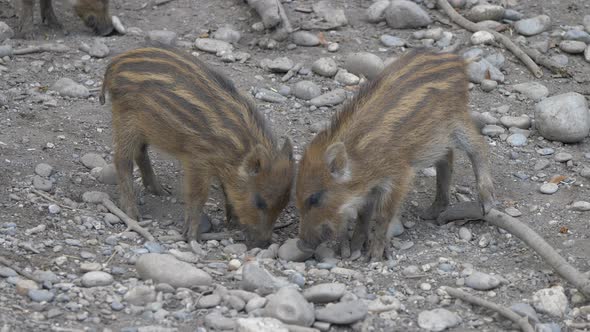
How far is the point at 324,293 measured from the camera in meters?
5.65

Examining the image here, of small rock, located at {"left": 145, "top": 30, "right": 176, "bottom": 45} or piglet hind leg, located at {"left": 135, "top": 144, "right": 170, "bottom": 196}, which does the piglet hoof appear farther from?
small rock, located at {"left": 145, "top": 30, "right": 176, "bottom": 45}

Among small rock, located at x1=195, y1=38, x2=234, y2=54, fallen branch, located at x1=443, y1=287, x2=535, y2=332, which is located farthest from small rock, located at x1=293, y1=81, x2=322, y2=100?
fallen branch, located at x1=443, y1=287, x2=535, y2=332

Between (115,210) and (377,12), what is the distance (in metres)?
3.94

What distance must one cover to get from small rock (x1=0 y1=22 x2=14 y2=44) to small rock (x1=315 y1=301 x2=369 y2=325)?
213 inches

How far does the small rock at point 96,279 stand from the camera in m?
5.72

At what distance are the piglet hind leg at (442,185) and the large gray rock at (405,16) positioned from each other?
268 centimetres

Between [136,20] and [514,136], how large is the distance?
4125 millimetres

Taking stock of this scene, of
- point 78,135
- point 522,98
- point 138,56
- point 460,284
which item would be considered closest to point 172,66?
point 138,56

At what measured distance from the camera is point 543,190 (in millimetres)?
7434

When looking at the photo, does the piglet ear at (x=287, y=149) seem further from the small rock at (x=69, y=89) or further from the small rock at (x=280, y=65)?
the small rock at (x=69, y=89)

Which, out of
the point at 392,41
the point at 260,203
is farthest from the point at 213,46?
the point at 260,203

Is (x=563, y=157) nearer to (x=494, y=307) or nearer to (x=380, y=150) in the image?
(x=380, y=150)

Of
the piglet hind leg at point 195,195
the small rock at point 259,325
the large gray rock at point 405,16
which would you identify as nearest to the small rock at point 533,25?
the large gray rock at point 405,16

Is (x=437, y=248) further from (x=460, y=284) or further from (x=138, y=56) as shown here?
(x=138, y=56)
